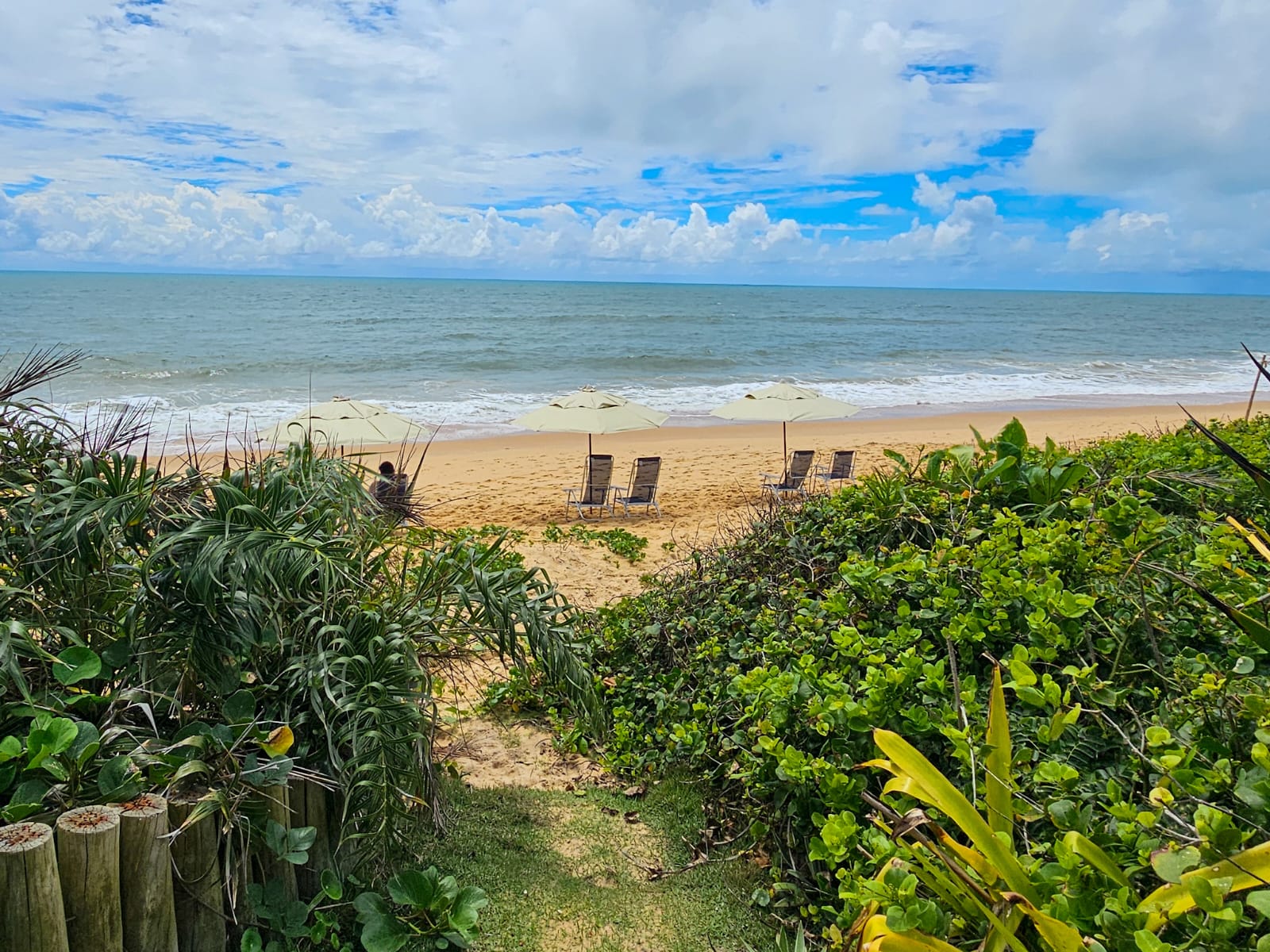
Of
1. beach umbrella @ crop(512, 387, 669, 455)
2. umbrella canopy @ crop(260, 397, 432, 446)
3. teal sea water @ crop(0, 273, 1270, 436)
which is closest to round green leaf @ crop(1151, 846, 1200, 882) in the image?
teal sea water @ crop(0, 273, 1270, 436)

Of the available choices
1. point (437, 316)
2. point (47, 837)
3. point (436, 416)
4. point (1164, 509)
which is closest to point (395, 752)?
point (47, 837)

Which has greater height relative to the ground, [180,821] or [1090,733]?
[1090,733]

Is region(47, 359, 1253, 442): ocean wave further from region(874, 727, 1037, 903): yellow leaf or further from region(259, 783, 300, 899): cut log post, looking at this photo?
region(874, 727, 1037, 903): yellow leaf

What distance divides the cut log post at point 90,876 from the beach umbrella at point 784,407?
383 inches

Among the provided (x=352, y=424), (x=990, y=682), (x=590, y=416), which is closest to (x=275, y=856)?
(x=990, y=682)

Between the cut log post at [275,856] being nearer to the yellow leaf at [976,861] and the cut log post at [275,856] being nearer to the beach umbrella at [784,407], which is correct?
the yellow leaf at [976,861]

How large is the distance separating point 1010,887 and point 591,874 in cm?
177

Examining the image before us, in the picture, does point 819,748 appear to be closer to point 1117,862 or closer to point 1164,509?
point 1117,862

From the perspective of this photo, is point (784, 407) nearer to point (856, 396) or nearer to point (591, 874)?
point (591, 874)

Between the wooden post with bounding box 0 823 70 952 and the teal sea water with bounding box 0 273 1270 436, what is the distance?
4427 mm

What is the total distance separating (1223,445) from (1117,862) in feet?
3.23

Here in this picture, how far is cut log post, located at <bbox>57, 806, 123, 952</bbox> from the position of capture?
214cm

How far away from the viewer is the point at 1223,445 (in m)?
2.07

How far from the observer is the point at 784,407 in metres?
11.7
